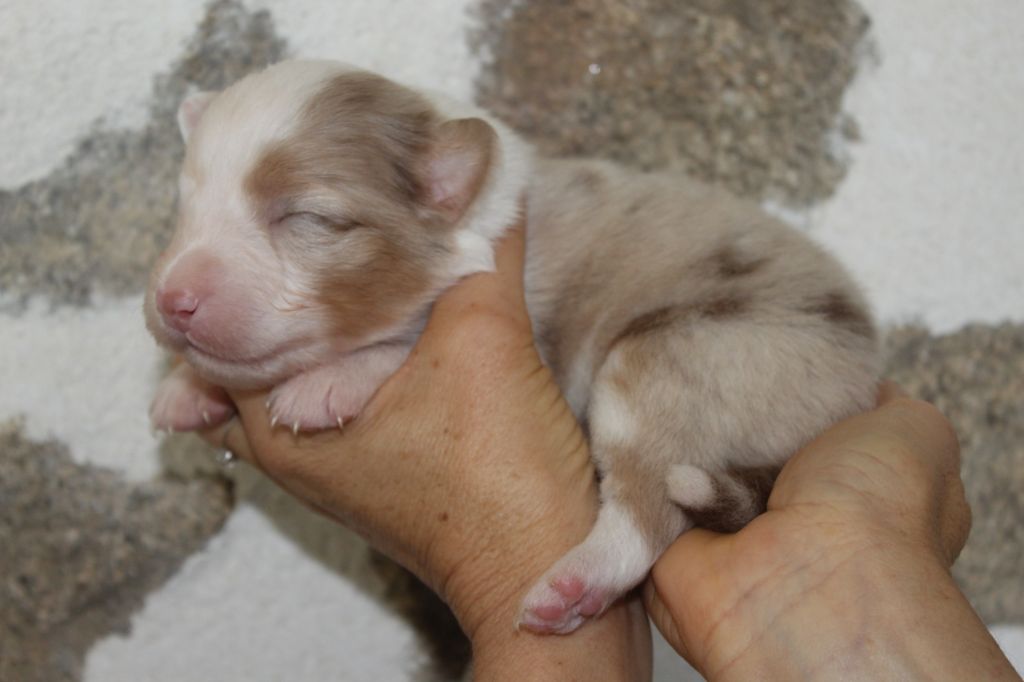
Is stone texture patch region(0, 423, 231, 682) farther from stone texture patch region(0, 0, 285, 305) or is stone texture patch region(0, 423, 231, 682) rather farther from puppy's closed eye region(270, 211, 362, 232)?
puppy's closed eye region(270, 211, 362, 232)

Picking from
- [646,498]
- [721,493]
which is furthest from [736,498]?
[646,498]

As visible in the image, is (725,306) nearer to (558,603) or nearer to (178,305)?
(558,603)

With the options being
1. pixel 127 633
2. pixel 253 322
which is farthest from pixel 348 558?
pixel 253 322

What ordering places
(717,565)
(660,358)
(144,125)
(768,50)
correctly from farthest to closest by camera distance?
(768,50) < (144,125) < (660,358) < (717,565)

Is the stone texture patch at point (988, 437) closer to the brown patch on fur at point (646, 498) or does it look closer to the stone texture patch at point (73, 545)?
the brown patch on fur at point (646, 498)

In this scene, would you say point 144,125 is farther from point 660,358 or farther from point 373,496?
point 660,358

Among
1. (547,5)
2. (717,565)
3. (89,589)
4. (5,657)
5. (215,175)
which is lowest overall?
(5,657)
